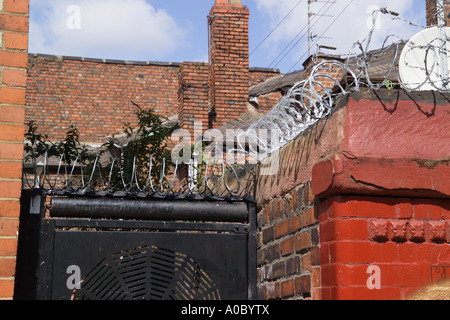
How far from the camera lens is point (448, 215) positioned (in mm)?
2666

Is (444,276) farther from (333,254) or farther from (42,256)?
(42,256)

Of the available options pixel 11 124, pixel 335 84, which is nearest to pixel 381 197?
pixel 335 84

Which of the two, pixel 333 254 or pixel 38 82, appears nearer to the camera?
pixel 333 254

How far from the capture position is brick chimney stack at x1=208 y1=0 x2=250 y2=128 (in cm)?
1354

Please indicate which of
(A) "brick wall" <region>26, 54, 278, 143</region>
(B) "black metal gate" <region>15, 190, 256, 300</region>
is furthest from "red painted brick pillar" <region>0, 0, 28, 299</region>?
(A) "brick wall" <region>26, 54, 278, 143</region>

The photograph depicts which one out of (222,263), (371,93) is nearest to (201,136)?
(222,263)

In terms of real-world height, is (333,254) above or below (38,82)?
below

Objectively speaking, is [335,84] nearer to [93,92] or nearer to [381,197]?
[381,197]

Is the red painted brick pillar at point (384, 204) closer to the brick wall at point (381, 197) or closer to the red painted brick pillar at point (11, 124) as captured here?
the brick wall at point (381, 197)

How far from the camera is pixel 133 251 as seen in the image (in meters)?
3.52

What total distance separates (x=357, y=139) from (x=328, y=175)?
0.20 meters

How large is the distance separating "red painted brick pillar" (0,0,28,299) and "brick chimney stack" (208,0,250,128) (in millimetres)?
10639

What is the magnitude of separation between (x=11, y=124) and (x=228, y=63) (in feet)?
36.7
